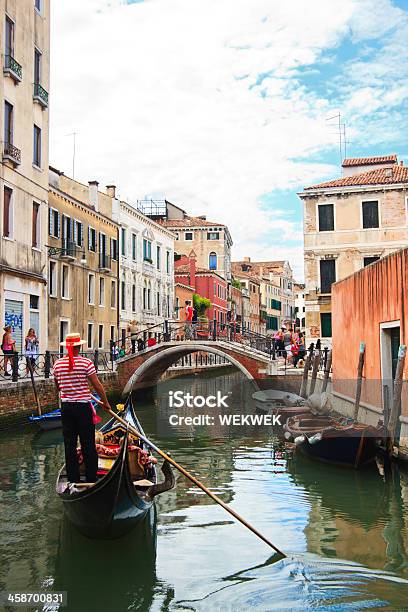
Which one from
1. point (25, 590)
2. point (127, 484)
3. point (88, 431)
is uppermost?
point (88, 431)

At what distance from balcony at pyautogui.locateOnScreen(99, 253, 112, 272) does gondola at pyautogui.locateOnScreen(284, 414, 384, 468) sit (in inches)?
544

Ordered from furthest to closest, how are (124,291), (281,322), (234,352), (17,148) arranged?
(281,322)
(124,291)
(234,352)
(17,148)

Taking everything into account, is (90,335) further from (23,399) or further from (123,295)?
(23,399)

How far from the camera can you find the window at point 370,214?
21156mm

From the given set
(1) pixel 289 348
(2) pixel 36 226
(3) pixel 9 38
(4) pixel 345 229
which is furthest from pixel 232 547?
(4) pixel 345 229

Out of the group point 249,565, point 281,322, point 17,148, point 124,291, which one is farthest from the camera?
point 281,322

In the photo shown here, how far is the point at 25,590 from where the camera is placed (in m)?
4.65

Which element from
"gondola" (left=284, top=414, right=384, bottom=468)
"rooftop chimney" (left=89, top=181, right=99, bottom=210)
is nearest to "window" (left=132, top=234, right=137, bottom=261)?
"rooftop chimney" (left=89, top=181, right=99, bottom=210)

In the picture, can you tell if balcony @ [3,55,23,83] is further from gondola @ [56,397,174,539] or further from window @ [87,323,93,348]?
gondola @ [56,397,174,539]

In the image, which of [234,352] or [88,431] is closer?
[88,431]

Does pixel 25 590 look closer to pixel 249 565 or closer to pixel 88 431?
pixel 88 431

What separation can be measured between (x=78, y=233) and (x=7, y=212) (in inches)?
253

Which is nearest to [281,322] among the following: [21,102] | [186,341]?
[186,341]

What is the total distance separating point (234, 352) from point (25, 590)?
1366 centimetres
